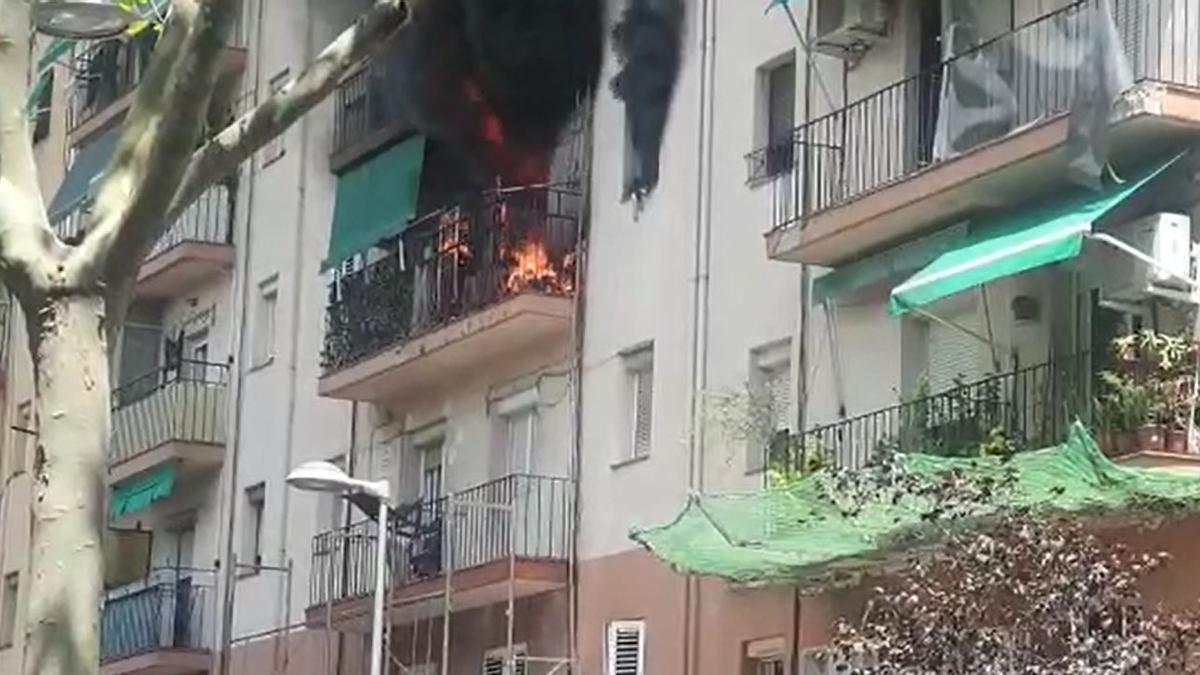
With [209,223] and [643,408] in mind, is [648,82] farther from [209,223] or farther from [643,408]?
[209,223]

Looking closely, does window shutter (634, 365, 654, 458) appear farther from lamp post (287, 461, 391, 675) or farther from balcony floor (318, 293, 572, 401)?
lamp post (287, 461, 391, 675)

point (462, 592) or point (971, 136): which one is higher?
point (971, 136)

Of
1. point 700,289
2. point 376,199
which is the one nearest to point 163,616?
point 376,199

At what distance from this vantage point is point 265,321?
3391cm

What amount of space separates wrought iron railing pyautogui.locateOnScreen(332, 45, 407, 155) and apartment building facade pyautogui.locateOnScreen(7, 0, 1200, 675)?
2.7 inches

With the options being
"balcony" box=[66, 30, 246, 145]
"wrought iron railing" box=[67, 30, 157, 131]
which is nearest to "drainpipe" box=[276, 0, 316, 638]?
"balcony" box=[66, 30, 246, 145]

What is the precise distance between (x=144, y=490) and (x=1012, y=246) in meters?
18.5

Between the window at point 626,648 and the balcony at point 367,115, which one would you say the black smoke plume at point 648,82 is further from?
the balcony at point 367,115

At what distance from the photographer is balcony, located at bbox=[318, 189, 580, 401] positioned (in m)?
25.9

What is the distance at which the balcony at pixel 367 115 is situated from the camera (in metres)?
29.7

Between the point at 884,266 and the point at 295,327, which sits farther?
the point at 295,327

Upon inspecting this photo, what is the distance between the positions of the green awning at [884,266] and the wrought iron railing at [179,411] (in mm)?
13995

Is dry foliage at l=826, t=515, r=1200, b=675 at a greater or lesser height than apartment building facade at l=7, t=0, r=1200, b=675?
lesser

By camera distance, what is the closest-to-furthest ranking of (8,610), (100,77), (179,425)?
(179,425) < (100,77) < (8,610)
